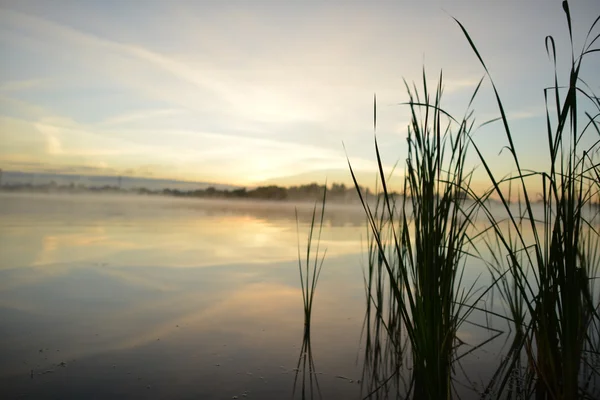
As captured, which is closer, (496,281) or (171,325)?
(496,281)

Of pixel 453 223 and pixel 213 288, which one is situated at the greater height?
pixel 453 223

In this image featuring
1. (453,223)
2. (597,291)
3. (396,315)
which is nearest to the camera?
(453,223)

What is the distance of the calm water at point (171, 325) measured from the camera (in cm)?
183

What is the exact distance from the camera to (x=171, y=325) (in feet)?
8.52

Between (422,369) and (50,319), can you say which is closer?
(422,369)

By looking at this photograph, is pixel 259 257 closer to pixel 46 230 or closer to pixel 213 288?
pixel 213 288

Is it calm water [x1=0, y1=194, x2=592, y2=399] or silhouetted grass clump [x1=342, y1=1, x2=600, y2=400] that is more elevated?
silhouetted grass clump [x1=342, y1=1, x2=600, y2=400]

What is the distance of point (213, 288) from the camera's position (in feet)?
11.9

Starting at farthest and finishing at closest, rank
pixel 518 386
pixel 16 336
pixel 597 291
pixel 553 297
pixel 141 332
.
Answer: pixel 597 291
pixel 141 332
pixel 16 336
pixel 518 386
pixel 553 297

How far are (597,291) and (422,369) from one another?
10.5 ft

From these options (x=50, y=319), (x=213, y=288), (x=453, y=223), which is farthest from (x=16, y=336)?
(x=453, y=223)

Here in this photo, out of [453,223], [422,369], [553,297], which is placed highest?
[453,223]

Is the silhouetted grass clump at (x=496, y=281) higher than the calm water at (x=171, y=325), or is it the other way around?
the silhouetted grass clump at (x=496, y=281)

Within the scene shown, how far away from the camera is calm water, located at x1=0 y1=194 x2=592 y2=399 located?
183 centimetres
